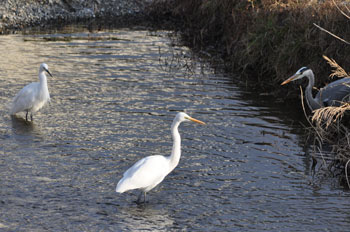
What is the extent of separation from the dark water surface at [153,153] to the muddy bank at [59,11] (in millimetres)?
7414

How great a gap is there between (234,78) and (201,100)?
9.33ft

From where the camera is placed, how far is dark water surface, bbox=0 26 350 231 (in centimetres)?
894

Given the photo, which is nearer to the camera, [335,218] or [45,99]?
[335,218]

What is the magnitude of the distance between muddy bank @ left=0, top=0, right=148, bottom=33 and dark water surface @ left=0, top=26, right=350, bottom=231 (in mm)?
7414

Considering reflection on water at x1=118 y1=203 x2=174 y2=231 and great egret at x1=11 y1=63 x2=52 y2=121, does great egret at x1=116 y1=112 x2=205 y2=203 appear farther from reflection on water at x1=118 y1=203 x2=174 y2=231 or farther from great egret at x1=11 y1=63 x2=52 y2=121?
great egret at x1=11 y1=63 x2=52 y2=121

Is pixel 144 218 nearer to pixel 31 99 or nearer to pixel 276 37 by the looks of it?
pixel 31 99

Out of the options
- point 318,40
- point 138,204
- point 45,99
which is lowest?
point 138,204

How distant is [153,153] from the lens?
11820 mm

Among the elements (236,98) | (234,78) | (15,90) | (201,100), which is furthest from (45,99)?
(234,78)

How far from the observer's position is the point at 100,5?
30.3m

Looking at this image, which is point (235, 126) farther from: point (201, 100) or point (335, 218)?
point (335, 218)

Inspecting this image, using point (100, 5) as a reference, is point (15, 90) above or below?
below

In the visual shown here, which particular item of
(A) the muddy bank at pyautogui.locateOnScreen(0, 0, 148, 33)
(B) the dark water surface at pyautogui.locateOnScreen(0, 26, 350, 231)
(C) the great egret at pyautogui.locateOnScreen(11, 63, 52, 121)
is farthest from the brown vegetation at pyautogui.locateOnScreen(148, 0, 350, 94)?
(A) the muddy bank at pyautogui.locateOnScreen(0, 0, 148, 33)

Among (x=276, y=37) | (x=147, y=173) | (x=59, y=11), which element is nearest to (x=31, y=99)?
(x=147, y=173)
